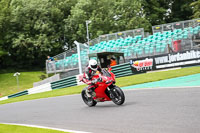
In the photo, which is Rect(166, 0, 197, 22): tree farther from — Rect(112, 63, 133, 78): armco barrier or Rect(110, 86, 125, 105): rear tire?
Rect(110, 86, 125, 105): rear tire

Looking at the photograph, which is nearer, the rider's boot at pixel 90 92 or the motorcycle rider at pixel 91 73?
the motorcycle rider at pixel 91 73

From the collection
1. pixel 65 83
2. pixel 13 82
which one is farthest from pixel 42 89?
pixel 13 82

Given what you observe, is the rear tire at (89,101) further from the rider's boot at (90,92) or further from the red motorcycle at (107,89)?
the red motorcycle at (107,89)

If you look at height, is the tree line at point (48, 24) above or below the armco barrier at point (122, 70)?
above

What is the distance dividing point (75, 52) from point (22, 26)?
28032mm

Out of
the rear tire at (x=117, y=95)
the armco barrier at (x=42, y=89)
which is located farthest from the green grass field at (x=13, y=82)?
the rear tire at (x=117, y=95)

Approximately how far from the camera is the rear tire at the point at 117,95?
842 cm

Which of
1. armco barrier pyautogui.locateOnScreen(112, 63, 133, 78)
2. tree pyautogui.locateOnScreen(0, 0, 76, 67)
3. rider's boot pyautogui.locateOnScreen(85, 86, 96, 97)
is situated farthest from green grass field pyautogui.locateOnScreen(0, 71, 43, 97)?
rider's boot pyautogui.locateOnScreen(85, 86, 96, 97)

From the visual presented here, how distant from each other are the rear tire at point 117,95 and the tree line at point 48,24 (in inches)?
1498

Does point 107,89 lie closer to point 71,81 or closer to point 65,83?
point 71,81

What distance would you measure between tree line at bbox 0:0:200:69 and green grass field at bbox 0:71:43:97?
4983 millimetres

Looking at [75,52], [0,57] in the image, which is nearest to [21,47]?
[0,57]

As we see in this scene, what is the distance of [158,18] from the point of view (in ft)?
187

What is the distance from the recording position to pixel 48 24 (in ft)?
162
